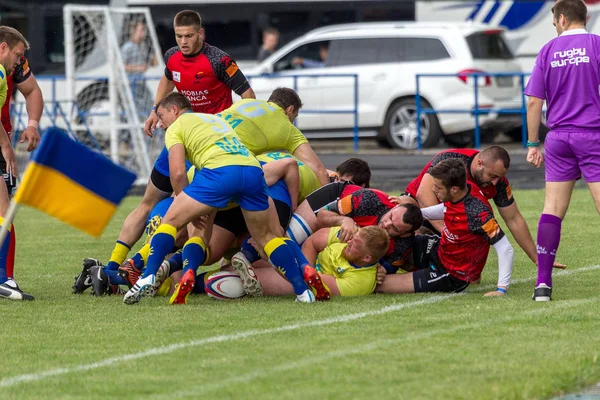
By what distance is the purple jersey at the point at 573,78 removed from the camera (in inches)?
289

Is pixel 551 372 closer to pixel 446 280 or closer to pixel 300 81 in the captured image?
pixel 446 280

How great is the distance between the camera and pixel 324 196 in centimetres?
867

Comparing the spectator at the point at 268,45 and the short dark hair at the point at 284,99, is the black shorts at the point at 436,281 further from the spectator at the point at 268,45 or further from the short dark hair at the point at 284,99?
the spectator at the point at 268,45

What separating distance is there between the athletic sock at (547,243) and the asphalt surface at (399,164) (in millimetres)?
8528

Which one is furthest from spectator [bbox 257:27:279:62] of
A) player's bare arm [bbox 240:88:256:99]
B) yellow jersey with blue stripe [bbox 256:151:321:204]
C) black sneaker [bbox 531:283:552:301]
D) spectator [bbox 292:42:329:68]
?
black sneaker [bbox 531:283:552:301]

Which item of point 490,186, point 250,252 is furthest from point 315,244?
point 490,186

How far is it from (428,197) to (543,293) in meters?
1.33

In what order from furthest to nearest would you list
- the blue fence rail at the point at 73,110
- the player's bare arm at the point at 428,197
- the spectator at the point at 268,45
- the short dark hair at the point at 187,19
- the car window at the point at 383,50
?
the spectator at the point at 268,45 → the car window at the point at 383,50 → the blue fence rail at the point at 73,110 → the short dark hair at the point at 187,19 → the player's bare arm at the point at 428,197

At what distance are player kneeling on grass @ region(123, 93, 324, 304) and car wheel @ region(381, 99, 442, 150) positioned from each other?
12183 millimetres

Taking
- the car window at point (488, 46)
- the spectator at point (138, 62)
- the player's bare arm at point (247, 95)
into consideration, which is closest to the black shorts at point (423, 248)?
the player's bare arm at point (247, 95)

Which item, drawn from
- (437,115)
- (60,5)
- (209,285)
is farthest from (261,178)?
(60,5)

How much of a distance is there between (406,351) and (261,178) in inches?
83.0

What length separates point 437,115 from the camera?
1973 cm

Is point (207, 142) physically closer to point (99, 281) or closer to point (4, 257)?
point (99, 281)
